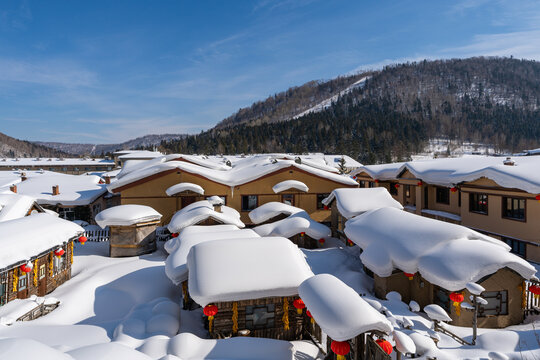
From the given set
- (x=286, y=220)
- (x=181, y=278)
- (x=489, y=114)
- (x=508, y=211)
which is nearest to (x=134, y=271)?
(x=181, y=278)

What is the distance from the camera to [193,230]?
54.7 ft

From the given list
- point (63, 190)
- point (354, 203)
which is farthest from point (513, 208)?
point (63, 190)

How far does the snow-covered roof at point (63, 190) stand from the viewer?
2600cm

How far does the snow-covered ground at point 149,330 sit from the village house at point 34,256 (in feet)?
2.22

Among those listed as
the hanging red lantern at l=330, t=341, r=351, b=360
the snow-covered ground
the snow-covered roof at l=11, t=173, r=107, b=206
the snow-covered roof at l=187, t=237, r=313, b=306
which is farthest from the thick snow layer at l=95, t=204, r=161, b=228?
the hanging red lantern at l=330, t=341, r=351, b=360

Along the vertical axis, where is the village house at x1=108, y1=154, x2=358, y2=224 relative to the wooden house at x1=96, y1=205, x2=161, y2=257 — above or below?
above

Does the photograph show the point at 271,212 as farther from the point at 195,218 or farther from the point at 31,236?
the point at 31,236

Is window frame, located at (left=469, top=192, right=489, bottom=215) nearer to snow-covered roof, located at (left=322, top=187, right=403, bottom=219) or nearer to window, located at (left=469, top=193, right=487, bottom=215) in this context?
window, located at (left=469, top=193, right=487, bottom=215)

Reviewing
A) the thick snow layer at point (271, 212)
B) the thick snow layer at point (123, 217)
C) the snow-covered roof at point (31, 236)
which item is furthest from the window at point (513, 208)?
the snow-covered roof at point (31, 236)

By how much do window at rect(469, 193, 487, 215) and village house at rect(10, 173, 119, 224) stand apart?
2982 centimetres

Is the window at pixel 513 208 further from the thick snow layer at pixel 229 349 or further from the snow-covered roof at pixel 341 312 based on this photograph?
the thick snow layer at pixel 229 349

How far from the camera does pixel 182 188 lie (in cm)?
2273

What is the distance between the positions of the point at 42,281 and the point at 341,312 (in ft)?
44.4

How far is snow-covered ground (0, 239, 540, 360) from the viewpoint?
7.38 metres
